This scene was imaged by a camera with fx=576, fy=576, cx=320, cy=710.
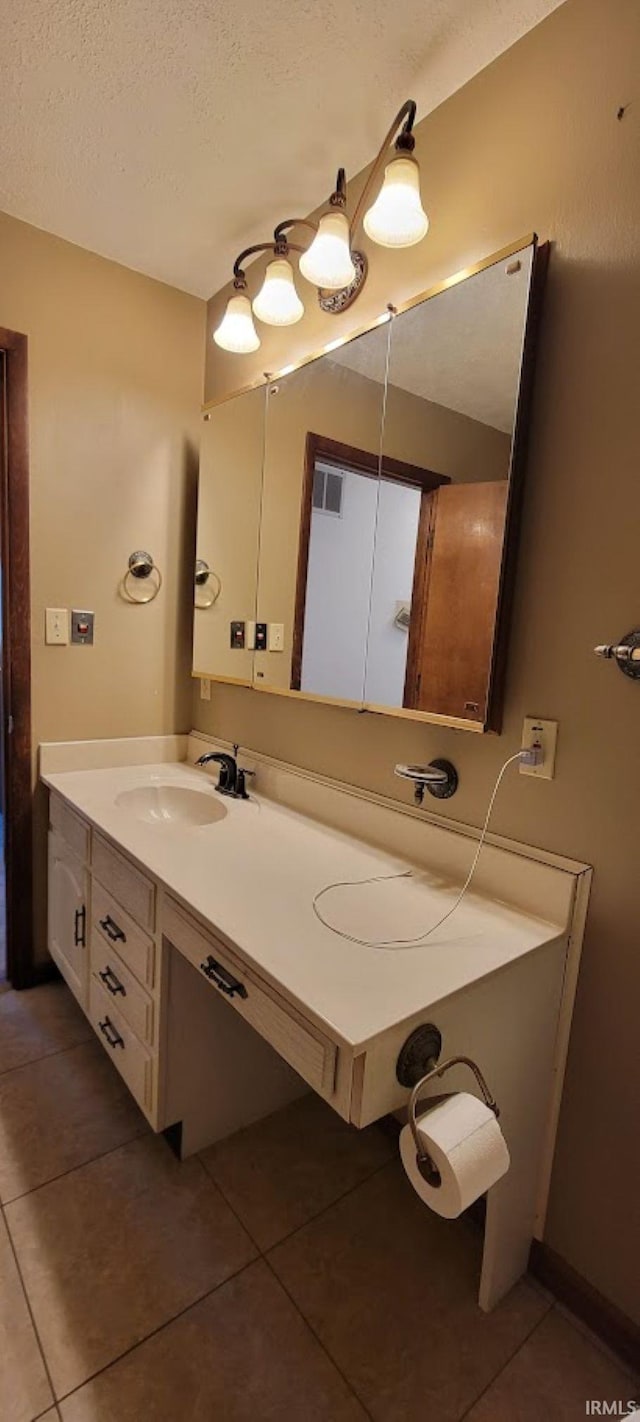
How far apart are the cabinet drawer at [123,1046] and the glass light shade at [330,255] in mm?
1747

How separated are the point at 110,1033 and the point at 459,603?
1.35 metres

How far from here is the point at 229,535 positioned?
74.4 inches

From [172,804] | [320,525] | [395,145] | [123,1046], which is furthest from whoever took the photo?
[172,804]

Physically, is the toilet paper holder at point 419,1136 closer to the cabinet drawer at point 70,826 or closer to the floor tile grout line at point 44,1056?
the cabinet drawer at point 70,826

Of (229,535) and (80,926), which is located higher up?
(229,535)

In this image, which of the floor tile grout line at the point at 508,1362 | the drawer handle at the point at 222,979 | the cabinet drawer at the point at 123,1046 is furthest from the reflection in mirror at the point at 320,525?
the floor tile grout line at the point at 508,1362

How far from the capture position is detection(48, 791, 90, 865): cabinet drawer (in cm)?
155

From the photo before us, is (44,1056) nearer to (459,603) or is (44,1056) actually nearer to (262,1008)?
(262,1008)

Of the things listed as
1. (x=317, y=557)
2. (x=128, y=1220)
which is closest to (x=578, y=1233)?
(x=128, y=1220)

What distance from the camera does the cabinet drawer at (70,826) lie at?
1548mm

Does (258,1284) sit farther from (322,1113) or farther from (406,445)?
(406,445)

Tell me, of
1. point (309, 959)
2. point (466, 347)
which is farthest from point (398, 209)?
point (309, 959)

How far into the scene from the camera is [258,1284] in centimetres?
109

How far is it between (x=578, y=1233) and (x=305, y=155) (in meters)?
2.35
